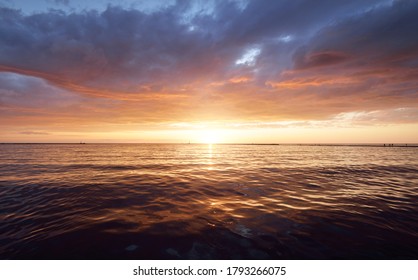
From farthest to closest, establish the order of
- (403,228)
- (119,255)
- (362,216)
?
(362,216)
(403,228)
(119,255)

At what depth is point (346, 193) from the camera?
35.8ft

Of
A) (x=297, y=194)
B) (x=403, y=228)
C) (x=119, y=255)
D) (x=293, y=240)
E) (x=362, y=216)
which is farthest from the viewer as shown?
(x=297, y=194)

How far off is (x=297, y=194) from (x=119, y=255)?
383 inches

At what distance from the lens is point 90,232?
5.91m

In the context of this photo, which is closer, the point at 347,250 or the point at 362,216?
the point at 347,250

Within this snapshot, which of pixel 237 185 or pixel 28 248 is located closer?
pixel 28 248

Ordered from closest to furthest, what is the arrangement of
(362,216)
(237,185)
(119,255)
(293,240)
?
(119,255) → (293,240) → (362,216) → (237,185)
